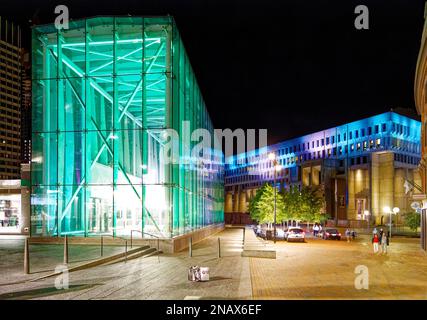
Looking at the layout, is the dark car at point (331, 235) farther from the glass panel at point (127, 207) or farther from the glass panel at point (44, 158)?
the glass panel at point (44, 158)

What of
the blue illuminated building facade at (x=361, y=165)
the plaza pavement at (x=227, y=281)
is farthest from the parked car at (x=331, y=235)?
the blue illuminated building facade at (x=361, y=165)

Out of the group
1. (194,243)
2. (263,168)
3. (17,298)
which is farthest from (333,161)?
(17,298)

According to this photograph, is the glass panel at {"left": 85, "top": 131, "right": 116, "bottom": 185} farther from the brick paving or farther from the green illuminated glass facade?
the brick paving

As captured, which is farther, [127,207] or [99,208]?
[99,208]

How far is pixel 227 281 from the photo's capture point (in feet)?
54.2

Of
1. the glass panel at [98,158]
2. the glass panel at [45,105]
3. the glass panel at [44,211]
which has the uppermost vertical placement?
the glass panel at [45,105]

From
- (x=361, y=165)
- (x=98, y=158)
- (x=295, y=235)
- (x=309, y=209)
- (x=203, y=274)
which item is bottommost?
(x=295, y=235)

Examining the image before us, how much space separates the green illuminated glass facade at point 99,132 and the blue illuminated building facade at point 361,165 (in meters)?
61.1

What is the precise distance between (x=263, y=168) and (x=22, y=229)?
89968 millimetres

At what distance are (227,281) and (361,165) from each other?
83642 mm

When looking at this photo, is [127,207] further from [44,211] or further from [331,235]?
[331,235]

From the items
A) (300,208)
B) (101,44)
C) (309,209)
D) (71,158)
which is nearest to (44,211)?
(71,158)

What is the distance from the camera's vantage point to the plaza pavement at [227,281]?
13.7 m

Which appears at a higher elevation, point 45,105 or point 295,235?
point 45,105
